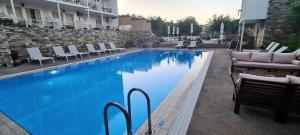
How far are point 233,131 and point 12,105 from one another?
5215 mm

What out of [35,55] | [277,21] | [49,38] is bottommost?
[35,55]

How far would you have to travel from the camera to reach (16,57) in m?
7.98

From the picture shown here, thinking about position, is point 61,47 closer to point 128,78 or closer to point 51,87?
point 51,87

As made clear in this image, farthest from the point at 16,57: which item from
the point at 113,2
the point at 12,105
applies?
the point at 113,2

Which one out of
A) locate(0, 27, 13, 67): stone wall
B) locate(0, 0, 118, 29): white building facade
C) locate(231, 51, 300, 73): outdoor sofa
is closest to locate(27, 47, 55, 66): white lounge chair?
locate(0, 27, 13, 67): stone wall

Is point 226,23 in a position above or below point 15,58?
above

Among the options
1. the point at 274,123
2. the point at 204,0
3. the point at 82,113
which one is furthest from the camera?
the point at 204,0

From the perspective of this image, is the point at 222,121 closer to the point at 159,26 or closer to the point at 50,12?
the point at 50,12

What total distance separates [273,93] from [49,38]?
1128 cm

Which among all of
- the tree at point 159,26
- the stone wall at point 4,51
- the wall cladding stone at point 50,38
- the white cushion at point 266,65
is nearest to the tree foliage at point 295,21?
the white cushion at point 266,65

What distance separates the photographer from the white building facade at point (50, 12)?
35.4 feet

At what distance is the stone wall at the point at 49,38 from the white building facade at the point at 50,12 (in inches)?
39.1

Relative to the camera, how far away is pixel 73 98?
4.58m

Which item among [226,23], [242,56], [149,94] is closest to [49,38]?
[149,94]
